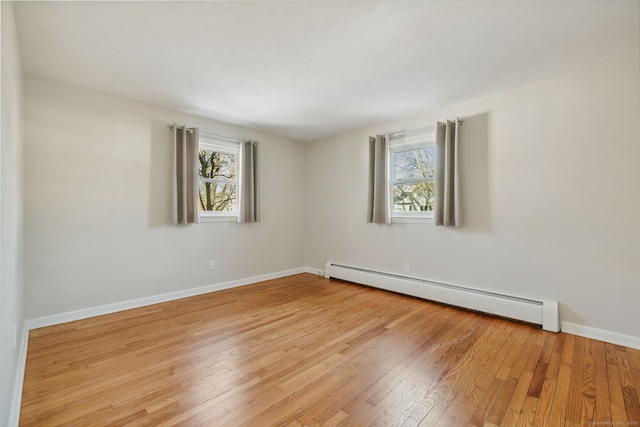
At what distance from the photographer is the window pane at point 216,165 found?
398cm

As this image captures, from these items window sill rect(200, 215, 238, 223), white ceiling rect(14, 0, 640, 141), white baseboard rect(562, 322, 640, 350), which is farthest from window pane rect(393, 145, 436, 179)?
window sill rect(200, 215, 238, 223)

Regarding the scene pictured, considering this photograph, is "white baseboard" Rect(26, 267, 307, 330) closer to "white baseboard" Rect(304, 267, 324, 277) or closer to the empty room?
the empty room

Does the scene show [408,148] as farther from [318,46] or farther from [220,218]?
[220,218]

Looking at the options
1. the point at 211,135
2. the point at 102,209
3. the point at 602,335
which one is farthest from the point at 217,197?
the point at 602,335

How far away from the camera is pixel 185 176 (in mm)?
3523

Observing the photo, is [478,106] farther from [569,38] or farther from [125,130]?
[125,130]

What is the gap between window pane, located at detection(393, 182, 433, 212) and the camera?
3.73 meters

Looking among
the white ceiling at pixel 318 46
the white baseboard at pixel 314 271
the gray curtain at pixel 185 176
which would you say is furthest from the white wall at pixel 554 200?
the gray curtain at pixel 185 176

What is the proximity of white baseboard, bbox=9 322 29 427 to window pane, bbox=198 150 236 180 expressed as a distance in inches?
95.6

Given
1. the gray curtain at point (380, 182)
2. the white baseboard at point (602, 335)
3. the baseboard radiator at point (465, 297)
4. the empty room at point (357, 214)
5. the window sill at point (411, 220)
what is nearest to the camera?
the empty room at point (357, 214)

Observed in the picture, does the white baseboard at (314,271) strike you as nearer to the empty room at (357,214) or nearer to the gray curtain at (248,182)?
the empty room at (357,214)

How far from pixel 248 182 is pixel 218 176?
1.43 ft

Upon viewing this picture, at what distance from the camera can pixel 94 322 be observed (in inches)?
111

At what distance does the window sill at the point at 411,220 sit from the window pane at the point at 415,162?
1.85 ft
